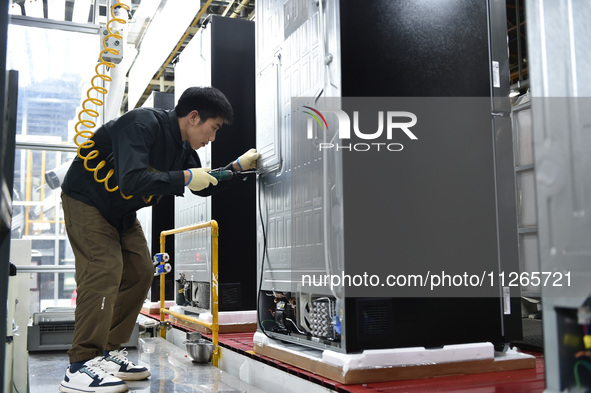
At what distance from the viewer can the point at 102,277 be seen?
114 inches

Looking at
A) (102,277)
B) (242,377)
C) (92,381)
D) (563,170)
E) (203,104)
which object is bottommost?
(242,377)

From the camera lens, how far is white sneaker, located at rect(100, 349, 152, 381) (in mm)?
3084

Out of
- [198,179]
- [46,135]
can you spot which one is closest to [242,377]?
[198,179]

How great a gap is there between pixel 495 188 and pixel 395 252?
640 mm

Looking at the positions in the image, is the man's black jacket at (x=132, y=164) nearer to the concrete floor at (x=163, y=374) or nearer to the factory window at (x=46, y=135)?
the concrete floor at (x=163, y=374)

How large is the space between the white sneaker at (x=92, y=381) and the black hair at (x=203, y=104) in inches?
54.1

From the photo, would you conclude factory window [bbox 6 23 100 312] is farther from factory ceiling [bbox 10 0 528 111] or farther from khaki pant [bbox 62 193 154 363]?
khaki pant [bbox 62 193 154 363]

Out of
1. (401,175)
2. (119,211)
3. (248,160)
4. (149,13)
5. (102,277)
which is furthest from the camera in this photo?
(149,13)

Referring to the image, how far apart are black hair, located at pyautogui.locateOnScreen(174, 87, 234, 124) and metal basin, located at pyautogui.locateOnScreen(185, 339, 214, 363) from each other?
1.50m

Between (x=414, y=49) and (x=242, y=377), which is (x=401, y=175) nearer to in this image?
(x=414, y=49)

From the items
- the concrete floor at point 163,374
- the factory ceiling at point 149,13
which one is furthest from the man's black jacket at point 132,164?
the factory ceiling at point 149,13

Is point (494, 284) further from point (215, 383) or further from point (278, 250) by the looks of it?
point (215, 383)

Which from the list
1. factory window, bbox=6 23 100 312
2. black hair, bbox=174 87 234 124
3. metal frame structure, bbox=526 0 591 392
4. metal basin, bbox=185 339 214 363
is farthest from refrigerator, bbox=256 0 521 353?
factory window, bbox=6 23 100 312

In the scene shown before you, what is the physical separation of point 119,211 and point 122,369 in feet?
2.86
